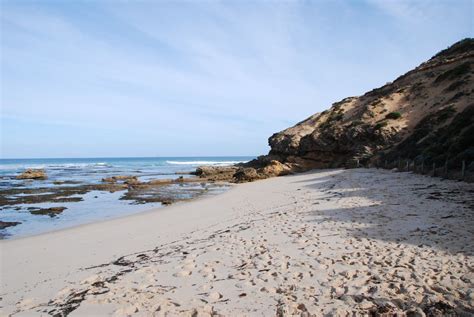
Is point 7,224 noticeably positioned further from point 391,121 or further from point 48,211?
point 391,121

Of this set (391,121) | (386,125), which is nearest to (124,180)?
(386,125)

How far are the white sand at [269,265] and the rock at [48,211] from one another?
5645 millimetres

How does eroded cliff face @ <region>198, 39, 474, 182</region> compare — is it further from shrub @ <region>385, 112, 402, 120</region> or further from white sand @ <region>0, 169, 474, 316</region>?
white sand @ <region>0, 169, 474, 316</region>

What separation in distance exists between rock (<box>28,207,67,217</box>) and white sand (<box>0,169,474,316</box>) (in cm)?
565

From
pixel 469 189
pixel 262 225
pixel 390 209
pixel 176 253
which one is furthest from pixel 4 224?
pixel 469 189

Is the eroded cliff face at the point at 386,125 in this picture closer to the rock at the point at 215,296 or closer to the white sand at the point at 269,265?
the white sand at the point at 269,265

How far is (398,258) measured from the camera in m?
5.78

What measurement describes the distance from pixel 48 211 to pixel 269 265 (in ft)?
48.2

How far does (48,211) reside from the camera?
54.7ft

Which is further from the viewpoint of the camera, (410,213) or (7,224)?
(7,224)

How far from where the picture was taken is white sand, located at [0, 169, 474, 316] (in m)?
4.65

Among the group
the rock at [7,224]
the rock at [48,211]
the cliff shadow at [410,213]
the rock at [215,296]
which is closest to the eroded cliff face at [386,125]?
the cliff shadow at [410,213]

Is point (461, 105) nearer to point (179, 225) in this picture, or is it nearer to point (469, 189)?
point (469, 189)

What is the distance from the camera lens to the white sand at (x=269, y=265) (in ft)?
15.3
